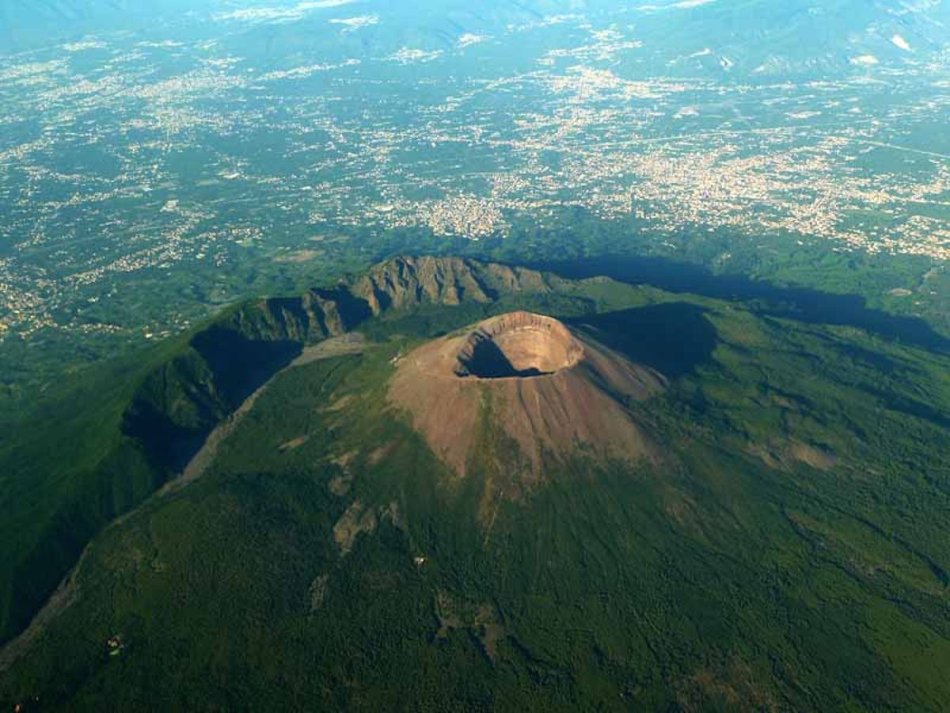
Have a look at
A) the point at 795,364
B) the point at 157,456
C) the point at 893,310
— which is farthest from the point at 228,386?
the point at 893,310

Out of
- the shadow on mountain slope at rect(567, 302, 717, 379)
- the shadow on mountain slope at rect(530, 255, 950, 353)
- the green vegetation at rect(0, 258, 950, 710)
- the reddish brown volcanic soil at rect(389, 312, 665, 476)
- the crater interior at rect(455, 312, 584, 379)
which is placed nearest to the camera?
the green vegetation at rect(0, 258, 950, 710)

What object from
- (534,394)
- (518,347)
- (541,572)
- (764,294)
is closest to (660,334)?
(518,347)

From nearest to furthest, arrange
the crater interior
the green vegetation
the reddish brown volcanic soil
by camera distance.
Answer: the green vegetation < the reddish brown volcanic soil < the crater interior

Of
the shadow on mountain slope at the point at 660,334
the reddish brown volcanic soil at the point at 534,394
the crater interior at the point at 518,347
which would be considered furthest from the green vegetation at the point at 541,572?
the crater interior at the point at 518,347

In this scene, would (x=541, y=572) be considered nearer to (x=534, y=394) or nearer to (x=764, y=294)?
(x=534, y=394)

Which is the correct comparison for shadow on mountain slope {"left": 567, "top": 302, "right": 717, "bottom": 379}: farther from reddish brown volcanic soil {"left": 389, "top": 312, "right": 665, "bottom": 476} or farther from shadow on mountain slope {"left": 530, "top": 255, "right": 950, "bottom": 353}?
shadow on mountain slope {"left": 530, "top": 255, "right": 950, "bottom": 353}

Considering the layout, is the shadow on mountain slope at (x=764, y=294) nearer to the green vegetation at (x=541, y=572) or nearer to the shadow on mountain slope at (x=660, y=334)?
the shadow on mountain slope at (x=660, y=334)

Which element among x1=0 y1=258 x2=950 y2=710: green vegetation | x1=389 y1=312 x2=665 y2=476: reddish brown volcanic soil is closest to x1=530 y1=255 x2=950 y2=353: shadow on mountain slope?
x1=0 y1=258 x2=950 y2=710: green vegetation
